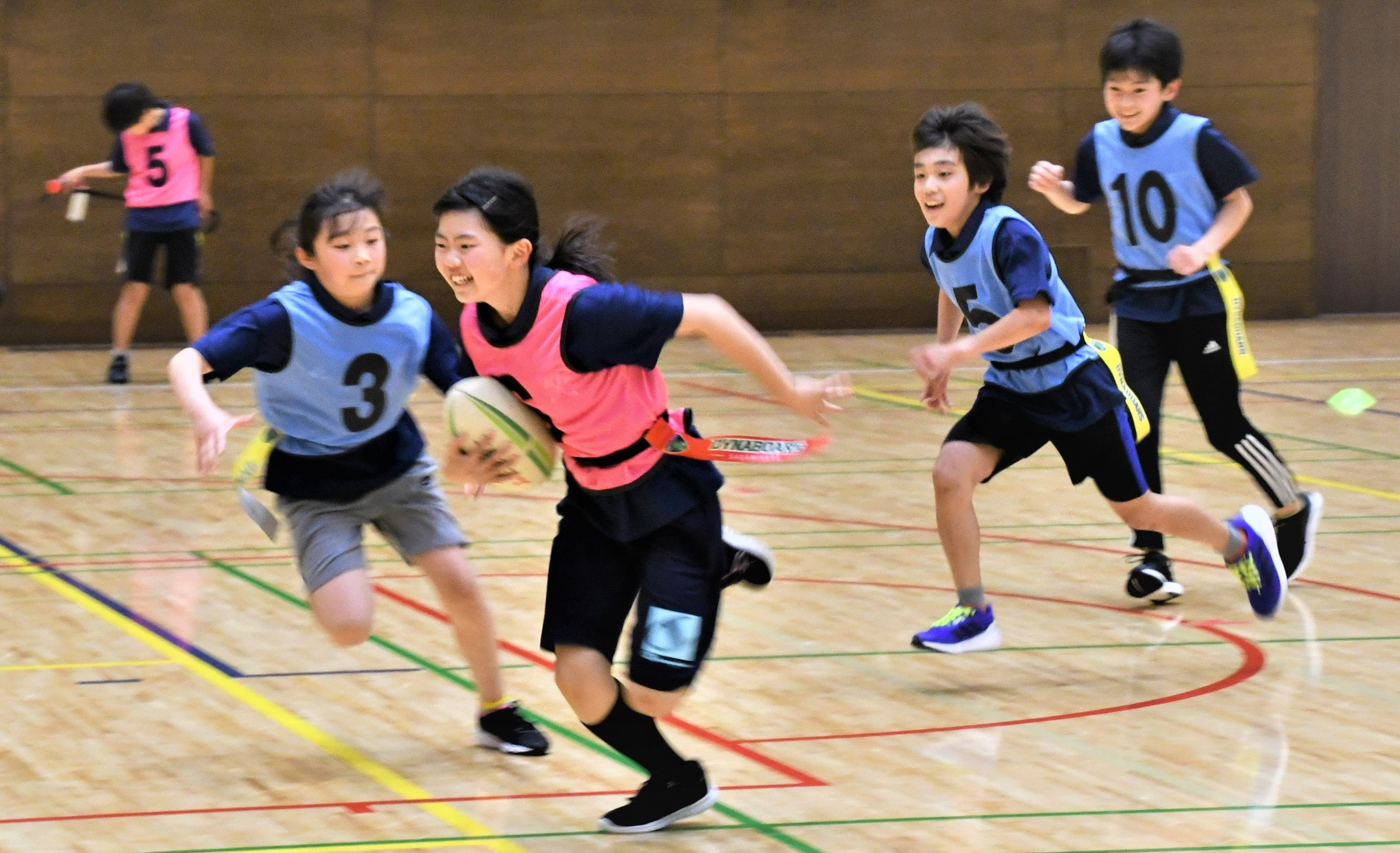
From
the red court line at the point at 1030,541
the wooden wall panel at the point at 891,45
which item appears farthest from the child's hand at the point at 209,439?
the wooden wall panel at the point at 891,45

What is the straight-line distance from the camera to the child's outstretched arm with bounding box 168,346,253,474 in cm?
325

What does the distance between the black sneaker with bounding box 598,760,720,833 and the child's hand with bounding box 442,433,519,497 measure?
646mm

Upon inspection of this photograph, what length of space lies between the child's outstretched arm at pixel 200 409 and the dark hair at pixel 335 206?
36 cm

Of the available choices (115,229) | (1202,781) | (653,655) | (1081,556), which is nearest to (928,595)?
(1081,556)

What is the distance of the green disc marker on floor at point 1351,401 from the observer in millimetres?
7332

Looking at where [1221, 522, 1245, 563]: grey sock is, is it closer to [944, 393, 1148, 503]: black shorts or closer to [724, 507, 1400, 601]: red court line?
[944, 393, 1148, 503]: black shorts

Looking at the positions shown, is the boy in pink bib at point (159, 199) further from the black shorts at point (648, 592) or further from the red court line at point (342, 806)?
the black shorts at point (648, 592)

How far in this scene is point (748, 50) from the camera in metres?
12.2

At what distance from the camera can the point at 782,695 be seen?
13.6 feet

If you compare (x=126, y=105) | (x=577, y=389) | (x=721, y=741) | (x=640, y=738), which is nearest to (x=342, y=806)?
(x=640, y=738)

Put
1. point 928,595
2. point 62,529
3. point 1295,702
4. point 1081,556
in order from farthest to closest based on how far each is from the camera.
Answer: point 62,529
point 1081,556
point 928,595
point 1295,702

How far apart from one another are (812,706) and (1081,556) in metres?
1.88

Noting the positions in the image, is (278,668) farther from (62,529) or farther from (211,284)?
(211,284)

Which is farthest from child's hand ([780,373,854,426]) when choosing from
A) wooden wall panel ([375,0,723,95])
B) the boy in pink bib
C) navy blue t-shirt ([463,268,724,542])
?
wooden wall panel ([375,0,723,95])
